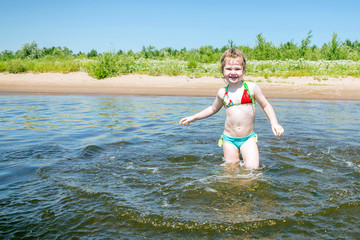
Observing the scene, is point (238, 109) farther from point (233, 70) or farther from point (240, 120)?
point (233, 70)

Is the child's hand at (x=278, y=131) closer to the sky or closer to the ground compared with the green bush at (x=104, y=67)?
closer to the ground

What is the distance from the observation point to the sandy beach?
12164mm

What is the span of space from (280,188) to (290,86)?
34.7 feet

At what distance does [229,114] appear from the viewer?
411cm

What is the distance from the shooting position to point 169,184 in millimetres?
3291

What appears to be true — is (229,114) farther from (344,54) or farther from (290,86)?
(344,54)

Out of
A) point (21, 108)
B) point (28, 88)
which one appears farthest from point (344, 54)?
point (21, 108)

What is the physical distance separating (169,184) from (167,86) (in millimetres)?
10833

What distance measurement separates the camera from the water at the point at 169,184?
234 cm

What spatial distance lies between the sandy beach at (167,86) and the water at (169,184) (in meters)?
6.01

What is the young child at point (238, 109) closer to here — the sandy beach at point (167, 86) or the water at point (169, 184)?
the water at point (169, 184)

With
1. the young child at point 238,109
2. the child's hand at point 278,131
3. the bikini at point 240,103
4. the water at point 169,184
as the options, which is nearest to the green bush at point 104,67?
the water at point 169,184

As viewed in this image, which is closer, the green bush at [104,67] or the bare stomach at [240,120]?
the bare stomach at [240,120]

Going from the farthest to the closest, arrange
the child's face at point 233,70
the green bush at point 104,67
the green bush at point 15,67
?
the green bush at point 15,67 → the green bush at point 104,67 → the child's face at point 233,70
